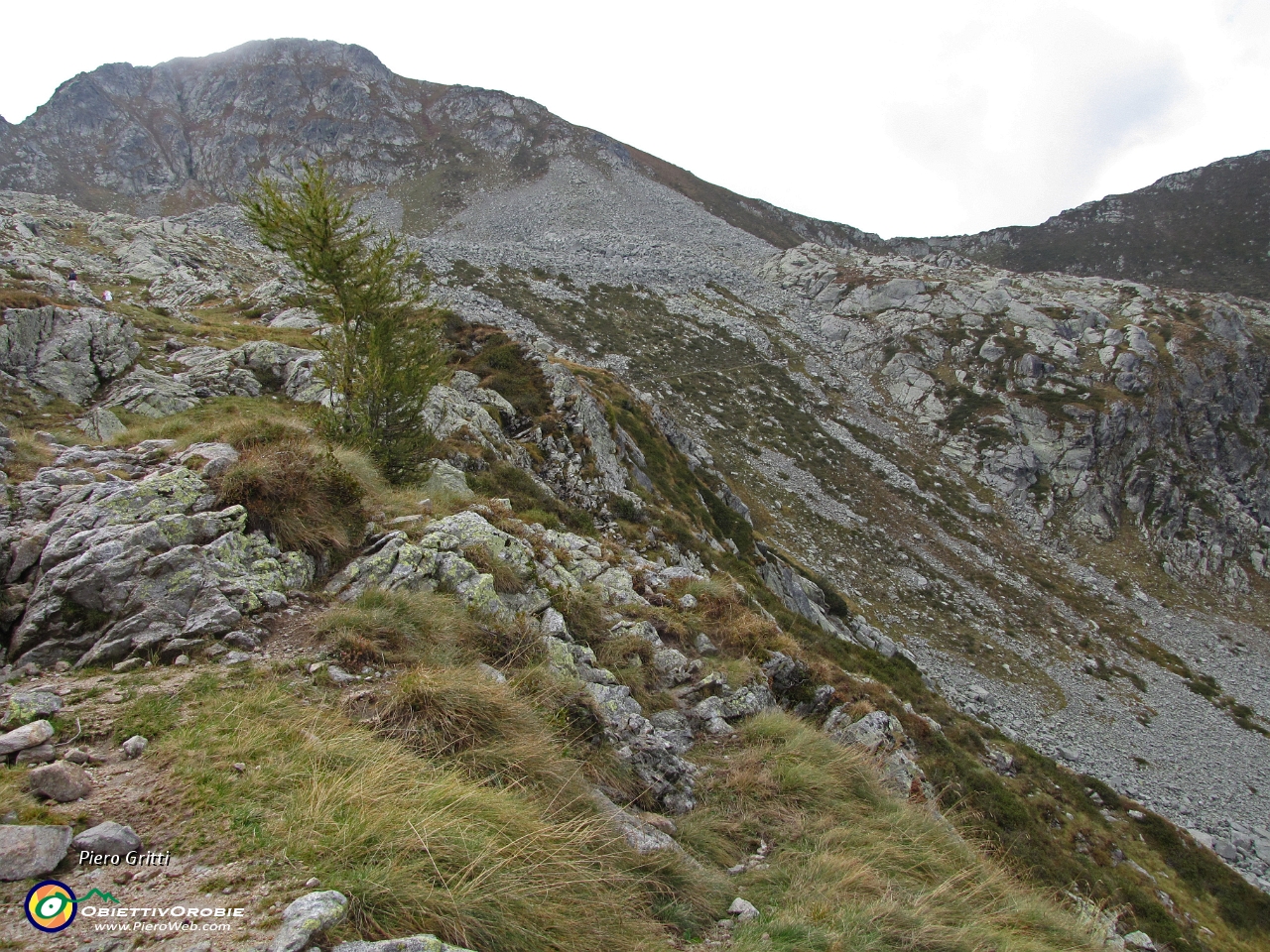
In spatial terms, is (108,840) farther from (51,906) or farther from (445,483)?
(445,483)

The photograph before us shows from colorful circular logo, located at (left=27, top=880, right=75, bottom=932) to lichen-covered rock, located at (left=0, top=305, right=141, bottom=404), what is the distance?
1423cm

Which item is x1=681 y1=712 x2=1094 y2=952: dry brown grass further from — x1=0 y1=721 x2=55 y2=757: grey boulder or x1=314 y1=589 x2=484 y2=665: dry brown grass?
x1=0 y1=721 x2=55 y2=757: grey boulder

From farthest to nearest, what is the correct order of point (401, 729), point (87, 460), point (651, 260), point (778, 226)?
1. point (778, 226)
2. point (651, 260)
3. point (87, 460)
4. point (401, 729)

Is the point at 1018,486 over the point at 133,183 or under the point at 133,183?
under

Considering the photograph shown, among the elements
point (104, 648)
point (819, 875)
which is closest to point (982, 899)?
point (819, 875)

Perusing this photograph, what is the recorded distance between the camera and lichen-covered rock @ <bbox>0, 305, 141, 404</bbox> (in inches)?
485

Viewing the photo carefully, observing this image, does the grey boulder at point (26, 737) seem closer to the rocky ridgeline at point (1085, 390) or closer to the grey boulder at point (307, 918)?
the grey boulder at point (307, 918)

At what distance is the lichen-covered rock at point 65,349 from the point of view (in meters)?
12.3

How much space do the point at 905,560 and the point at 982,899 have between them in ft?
112

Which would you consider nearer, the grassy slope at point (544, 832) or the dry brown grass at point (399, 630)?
the grassy slope at point (544, 832)

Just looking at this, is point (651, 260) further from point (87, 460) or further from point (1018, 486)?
point (87, 460)

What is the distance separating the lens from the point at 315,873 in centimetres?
286

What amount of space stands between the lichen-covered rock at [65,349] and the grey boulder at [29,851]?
13.9m

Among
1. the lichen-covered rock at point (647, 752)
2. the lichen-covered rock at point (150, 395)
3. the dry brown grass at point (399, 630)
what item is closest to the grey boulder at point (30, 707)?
the dry brown grass at point (399, 630)
